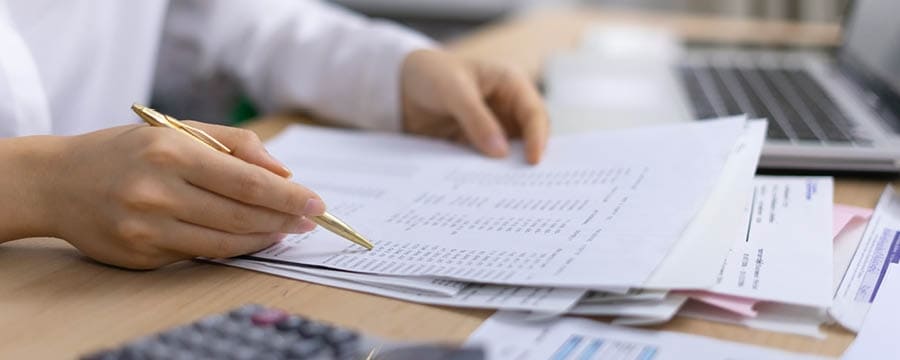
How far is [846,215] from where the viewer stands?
2.06ft

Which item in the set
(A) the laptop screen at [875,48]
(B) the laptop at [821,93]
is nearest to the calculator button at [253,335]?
(B) the laptop at [821,93]

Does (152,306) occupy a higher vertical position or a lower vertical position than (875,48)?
lower

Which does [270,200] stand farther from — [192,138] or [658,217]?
[658,217]

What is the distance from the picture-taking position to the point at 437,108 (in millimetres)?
852

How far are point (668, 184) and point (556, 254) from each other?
131 mm

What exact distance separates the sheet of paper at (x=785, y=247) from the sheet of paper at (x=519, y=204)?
0.04 metres

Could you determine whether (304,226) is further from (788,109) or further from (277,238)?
(788,109)

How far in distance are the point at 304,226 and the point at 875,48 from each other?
0.73 metres

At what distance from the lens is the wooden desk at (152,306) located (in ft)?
1.52

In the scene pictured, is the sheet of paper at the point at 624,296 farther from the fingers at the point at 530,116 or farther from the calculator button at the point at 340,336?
the fingers at the point at 530,116

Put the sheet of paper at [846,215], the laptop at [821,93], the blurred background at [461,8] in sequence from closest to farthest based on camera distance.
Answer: the sheet of paper at [846,215]
the laptop at [821,93]
the blurred background at [461,8]

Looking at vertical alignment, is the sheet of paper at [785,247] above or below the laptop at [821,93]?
below

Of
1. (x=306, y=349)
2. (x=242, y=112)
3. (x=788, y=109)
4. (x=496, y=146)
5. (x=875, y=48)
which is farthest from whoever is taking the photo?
(x=242, y=112)

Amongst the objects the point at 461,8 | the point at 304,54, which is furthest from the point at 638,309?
the point at 461,8
